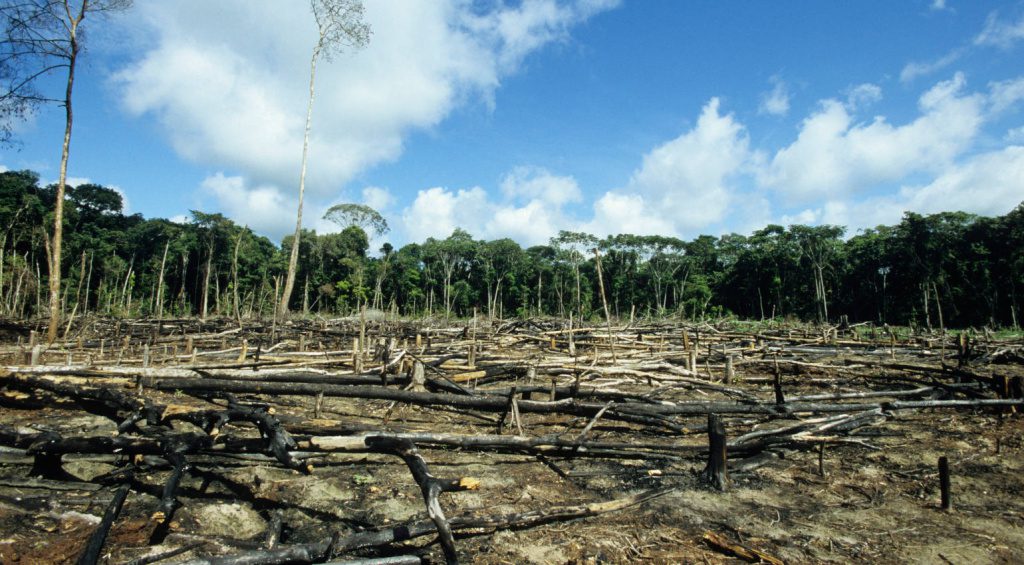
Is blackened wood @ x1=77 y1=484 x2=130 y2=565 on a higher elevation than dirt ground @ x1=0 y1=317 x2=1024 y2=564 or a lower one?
higher

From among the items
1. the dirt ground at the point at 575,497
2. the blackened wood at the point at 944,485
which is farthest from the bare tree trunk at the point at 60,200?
the blackened wood at the point at 944,485

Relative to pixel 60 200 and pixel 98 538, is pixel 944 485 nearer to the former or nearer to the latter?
pixel 98 538

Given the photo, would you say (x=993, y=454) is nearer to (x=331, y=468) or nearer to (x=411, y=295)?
(x=331, y=468)

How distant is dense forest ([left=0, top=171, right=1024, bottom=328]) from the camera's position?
31.0m

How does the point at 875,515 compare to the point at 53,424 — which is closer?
the point at 875,515

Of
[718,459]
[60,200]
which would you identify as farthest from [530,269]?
[718,459]

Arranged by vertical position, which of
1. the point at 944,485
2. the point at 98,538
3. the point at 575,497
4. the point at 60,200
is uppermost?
the point at 60,200

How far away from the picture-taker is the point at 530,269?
51.3 m

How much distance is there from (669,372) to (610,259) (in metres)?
43.9

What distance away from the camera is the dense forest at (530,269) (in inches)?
1219

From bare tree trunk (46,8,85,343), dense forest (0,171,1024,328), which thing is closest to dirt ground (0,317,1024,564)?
bare tree trunk (46,8,85,343)

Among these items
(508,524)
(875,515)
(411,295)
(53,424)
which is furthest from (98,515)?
(411,295)

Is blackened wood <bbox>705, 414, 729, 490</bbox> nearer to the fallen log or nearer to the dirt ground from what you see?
the dirt ground

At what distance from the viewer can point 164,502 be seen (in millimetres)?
2766
